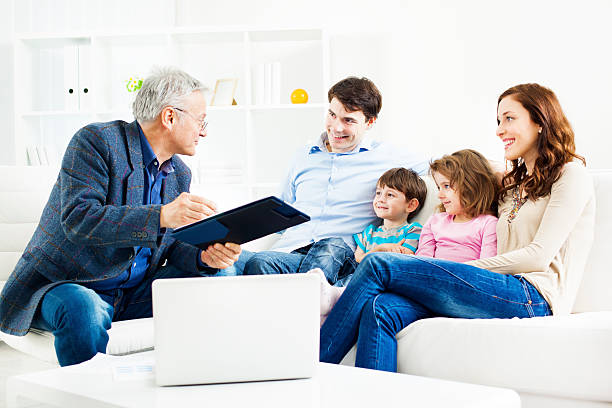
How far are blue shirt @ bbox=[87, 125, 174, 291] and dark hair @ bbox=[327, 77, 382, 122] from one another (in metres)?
0.87

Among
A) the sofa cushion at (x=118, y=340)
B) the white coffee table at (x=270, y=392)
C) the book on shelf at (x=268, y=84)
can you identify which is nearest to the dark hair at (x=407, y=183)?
the sofa cushion at (x=118, y=340)

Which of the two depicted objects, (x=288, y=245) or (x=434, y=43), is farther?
(x=434, y=43)

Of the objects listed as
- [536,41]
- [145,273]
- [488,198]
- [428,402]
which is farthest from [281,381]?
[536,41]

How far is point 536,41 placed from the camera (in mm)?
3609

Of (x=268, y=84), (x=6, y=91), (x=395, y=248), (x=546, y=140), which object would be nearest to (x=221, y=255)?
(x=395, y=248)

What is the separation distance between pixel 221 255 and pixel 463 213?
84 cm

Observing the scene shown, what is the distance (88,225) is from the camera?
1.67m

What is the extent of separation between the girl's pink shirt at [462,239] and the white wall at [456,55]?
176 centimetres

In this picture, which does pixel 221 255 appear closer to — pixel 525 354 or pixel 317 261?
pixel 317 261

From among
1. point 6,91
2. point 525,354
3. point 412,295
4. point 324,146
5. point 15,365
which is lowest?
point 15,365

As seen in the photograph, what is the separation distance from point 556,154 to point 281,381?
1.22m

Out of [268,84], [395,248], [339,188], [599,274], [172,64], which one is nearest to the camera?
[599,274]

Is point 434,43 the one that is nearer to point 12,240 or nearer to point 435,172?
point 435,172

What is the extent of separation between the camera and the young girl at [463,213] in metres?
2.00
